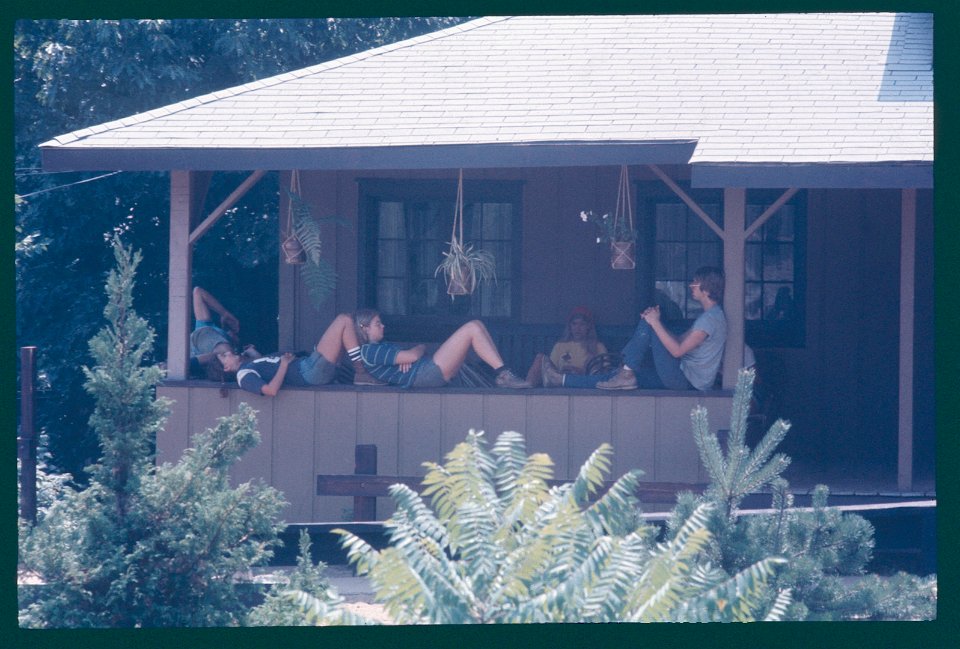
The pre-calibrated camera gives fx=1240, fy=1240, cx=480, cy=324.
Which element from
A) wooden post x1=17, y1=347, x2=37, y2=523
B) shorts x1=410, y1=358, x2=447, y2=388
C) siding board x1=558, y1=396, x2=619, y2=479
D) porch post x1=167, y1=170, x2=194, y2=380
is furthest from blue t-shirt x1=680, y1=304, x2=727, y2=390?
wooden post x1=17, y1=347, x2=37, y2=523

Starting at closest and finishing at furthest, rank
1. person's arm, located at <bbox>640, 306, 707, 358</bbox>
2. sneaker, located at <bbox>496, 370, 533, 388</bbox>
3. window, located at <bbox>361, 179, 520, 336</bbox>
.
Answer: person's arm, located at <bbox>640, 306, 707, 358</bbox> → sneaker, located at <bbox>496, 370, 533, 388</bbox> → window, located at <bbox>361, 179, 520, 336</bbox>

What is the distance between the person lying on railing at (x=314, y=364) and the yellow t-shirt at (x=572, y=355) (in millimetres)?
1494

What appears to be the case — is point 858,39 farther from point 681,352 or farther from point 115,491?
point 115,491

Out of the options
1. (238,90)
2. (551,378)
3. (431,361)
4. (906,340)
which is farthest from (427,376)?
(906,340)

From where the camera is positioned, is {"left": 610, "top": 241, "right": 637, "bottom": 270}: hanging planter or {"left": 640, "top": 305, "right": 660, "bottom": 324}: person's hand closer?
{"left": 640, "top": 305, "right": 660, "bottom": 324}: person's hand

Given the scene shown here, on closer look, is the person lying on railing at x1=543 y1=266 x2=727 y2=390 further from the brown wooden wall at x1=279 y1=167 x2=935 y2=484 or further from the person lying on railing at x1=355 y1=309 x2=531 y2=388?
the brown wooden wall at x1=279 y1=167 x2=935 y2=484

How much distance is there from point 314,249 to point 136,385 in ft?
9.66

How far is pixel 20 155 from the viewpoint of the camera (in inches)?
550

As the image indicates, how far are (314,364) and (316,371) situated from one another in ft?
0.18

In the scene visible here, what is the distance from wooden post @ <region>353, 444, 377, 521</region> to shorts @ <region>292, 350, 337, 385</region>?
0.64m

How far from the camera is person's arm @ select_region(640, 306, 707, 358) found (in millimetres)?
8477

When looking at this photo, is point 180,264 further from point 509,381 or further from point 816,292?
point 816,292

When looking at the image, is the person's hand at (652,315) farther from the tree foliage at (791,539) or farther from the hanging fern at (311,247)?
the hanging fern at (311,247)

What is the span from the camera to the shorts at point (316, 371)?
9.02 meters
